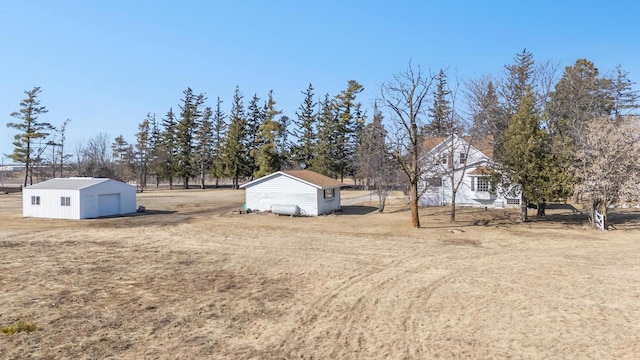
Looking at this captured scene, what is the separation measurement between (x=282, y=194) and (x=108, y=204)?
13.5 metres

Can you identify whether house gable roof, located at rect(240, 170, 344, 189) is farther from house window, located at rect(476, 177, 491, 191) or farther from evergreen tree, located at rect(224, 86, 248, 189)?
evergreen tree, located at rect(224, 86, 248, 189)

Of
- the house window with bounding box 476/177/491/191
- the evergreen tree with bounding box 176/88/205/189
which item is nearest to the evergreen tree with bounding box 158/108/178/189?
the evergreen tree with bounding box 176/88/205/189

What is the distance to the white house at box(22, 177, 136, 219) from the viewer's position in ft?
93.3

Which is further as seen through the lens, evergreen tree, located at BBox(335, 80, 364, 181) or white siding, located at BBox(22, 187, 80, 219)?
evergreen tree, located at BBox(335, 80, 364, 181)

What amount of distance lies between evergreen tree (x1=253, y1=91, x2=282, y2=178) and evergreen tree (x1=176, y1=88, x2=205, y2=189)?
510 inches

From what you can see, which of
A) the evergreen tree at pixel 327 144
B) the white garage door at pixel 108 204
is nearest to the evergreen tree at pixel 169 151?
the evergreen tree at pixel 327 144

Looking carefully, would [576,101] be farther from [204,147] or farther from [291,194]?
[204,147]

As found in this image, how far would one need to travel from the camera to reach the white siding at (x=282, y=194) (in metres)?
31.1

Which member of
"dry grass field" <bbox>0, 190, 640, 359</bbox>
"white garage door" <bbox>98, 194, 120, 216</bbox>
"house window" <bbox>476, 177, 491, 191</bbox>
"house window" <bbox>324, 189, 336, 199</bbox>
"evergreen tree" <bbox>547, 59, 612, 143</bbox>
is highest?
"evergreen tree" <bbox>547, 59, 612, 143</bbox>

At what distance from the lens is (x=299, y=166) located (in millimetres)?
67000

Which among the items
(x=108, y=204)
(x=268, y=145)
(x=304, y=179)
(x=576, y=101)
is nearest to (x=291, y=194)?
(x=304, y=179)

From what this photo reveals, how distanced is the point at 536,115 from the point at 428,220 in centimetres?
974

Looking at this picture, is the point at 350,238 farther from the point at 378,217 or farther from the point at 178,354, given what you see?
the point at 178,354

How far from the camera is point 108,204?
30.9m
